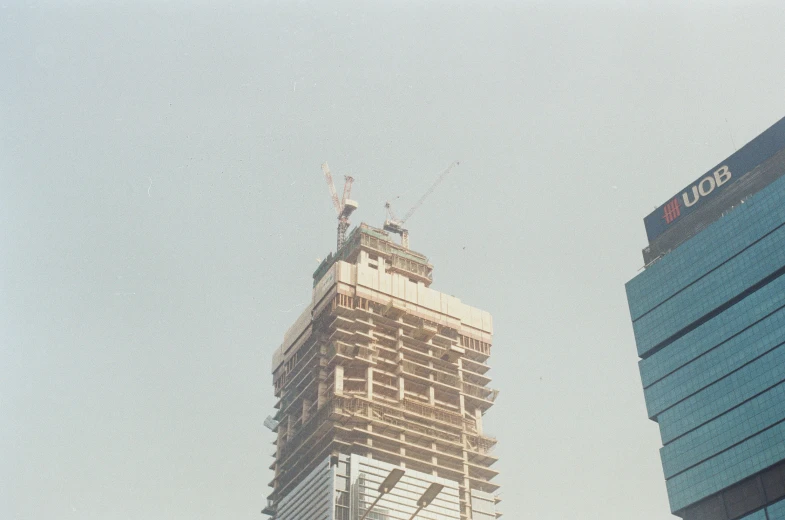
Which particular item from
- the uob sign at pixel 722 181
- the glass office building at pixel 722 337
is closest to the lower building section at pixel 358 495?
the glass office building at pixel 722 337

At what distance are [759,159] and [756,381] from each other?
42792 millimetres

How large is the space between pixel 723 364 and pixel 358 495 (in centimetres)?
7008

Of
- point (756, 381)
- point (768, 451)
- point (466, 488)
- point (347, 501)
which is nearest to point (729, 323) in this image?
point (756, 381)

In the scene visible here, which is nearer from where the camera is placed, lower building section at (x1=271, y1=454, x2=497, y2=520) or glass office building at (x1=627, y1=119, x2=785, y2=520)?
glass office building at (x1=627, y1=119, x2=785, y2=520)

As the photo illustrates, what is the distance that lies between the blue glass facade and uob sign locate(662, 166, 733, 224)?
842cm

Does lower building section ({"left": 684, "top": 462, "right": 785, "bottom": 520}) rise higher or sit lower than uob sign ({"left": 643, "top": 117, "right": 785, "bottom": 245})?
lower

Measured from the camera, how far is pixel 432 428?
19775 cm

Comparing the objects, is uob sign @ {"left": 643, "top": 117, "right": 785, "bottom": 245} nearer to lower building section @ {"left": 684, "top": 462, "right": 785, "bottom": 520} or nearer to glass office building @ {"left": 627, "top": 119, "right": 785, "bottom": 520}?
glass office building @ {"left": 627, "top": 119, "right": 785, "bottom": 520}

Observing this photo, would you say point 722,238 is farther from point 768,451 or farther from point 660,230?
point 768,451

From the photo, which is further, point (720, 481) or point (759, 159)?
point (759, 159)

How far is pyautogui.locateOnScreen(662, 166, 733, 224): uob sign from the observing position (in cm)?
18362

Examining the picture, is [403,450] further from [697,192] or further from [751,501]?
[697,192]

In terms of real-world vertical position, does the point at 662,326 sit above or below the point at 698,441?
above

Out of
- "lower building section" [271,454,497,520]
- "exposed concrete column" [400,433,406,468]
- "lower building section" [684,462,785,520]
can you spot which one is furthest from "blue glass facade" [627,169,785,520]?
"exposed concrete column" [400,433,406,468]
